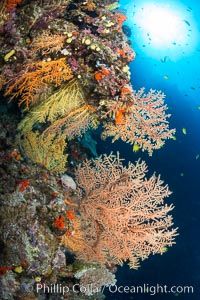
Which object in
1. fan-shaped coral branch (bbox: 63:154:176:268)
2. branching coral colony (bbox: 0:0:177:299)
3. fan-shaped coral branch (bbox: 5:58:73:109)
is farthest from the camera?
fan-shaped coral branch (bbox: 63:154:176:268)

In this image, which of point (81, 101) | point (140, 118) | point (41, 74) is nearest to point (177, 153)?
point (140, 118)

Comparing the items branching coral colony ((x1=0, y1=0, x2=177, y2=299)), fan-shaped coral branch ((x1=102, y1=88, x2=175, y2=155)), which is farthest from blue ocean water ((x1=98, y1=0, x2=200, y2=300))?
branching coral colony ((x1=0, y1=0, x2=177, y2=299))

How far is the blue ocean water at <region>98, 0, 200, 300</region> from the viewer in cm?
1427

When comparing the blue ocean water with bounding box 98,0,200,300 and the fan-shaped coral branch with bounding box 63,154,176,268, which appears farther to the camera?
the blue ocean water with bounding box 98,0,200,300

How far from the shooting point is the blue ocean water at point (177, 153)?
14.3 meters

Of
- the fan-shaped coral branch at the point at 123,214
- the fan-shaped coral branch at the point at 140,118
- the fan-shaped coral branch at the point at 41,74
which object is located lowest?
the fan-shaped coral branch at the point at 123,214

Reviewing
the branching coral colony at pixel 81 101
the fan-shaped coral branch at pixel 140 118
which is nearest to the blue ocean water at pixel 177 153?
the fan-shaped coral branch at pixel 140 118

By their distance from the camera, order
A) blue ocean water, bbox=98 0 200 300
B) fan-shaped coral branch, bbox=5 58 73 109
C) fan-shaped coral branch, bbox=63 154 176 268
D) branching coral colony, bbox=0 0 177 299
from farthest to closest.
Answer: blue ocean water, bbox=98 0 200 300, fan-shaped coral branch, bbox=63 154 176 268, fan-shaped coral branch, bbox=5 58 73 109, branching coral colony, bbox=0 0 177 299

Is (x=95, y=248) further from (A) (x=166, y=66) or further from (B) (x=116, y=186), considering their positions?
(A) (x=166, y=66)

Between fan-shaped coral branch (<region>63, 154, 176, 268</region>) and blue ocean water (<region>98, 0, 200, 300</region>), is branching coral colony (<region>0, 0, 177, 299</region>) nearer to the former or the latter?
fan-shaped coral branch (<region>63, 154, 176, 268</region>)

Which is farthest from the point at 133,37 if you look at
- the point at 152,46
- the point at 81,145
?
the point at 81,145

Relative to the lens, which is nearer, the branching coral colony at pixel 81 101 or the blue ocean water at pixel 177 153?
the branching coral colony at pixel 81 101

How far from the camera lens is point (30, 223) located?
3818 mm

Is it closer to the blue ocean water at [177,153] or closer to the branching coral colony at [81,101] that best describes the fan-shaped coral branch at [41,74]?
the branching coral colony at [81,101]
